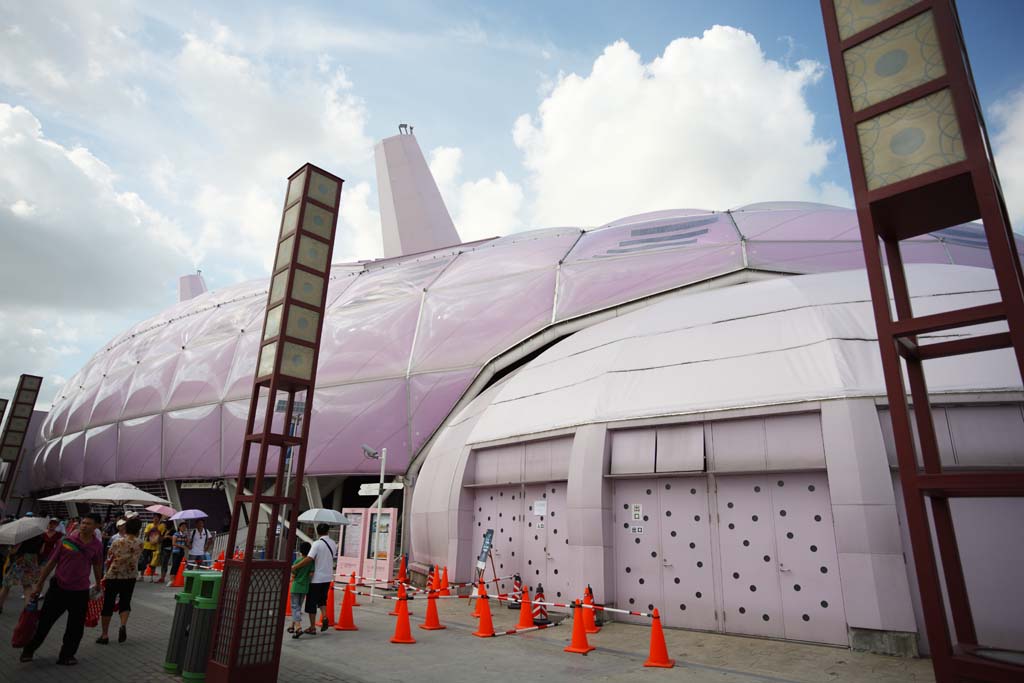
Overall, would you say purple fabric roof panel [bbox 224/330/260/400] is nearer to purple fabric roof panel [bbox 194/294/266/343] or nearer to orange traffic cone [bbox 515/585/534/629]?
purple fabric roof panel [bbox 194/294/266/343]

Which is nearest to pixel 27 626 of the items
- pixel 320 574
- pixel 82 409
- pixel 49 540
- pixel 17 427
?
pixel 49 540

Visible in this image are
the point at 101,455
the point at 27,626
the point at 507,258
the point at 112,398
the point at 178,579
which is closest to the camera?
the point at 27,626

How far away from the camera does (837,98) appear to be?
5.63 meters

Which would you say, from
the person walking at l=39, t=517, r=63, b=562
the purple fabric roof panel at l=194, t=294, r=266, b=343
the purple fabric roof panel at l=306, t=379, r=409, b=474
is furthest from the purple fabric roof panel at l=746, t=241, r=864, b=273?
the purple fabric roof panel at l=194, t=294, r=266, b=343

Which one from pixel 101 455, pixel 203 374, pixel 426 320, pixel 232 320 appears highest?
pixel 232 320

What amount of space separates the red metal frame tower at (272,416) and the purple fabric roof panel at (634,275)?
12.7m

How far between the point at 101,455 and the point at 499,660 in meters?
30.8

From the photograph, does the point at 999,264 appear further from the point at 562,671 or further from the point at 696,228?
the point at 696,228

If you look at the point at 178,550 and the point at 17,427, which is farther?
the point at 17,427

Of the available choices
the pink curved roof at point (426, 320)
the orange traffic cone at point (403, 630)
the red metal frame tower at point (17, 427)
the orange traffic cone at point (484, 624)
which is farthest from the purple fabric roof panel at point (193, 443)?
the orange traffic cone at point (484, 624)

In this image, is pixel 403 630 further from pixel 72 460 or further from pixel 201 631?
pixel 72 460

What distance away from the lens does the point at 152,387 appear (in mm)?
30656

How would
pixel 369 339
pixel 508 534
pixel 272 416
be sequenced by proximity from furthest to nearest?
pixel 369 339, pixel 508 534, pixel 272 416

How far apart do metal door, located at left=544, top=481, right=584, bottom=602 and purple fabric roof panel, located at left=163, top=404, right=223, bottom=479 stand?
723 inches
